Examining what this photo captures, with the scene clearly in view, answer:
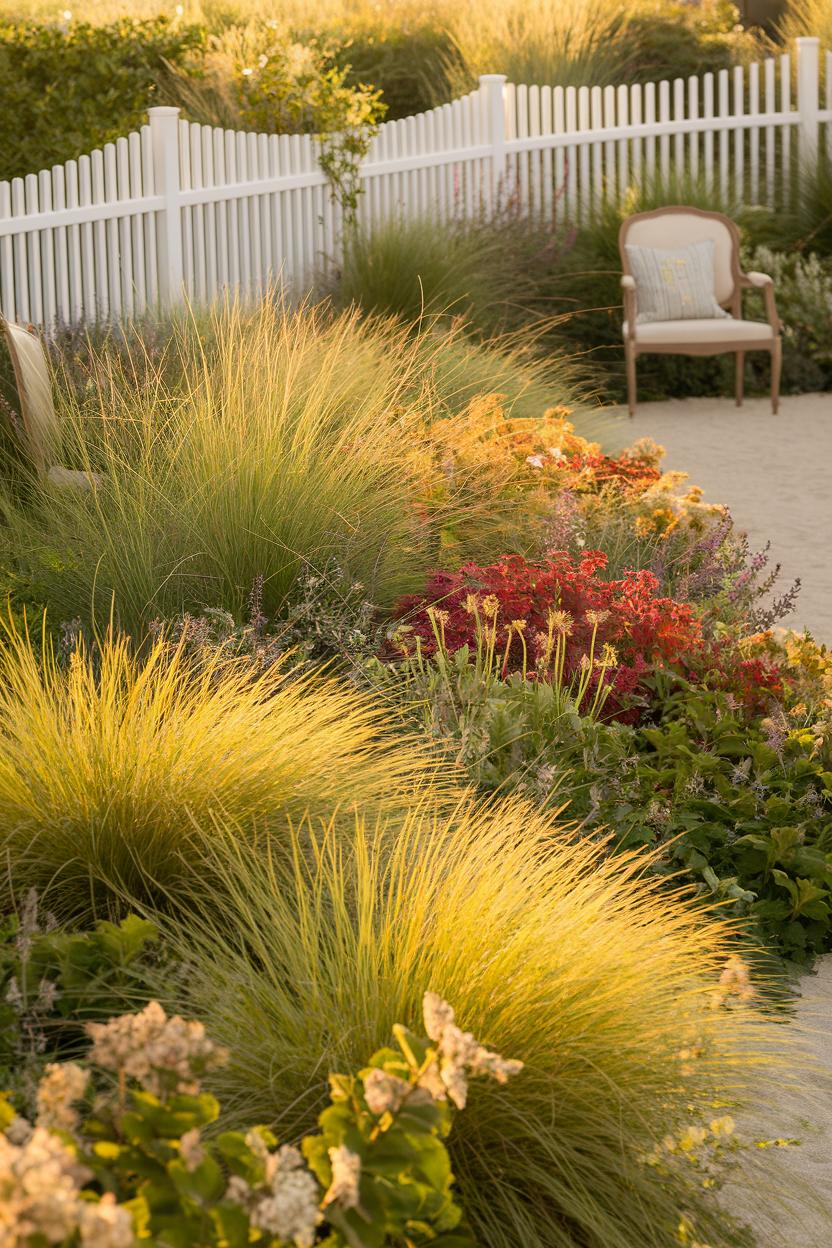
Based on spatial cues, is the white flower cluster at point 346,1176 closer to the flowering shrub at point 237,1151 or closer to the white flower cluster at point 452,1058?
the flowering shrub at point 237,1151

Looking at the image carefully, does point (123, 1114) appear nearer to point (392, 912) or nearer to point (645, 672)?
point (392, 912)

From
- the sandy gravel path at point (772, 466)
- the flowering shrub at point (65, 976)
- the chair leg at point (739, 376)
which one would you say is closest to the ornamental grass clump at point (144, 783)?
the flowering shrub at point (65, 976)

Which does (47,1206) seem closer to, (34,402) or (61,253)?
(34,402)

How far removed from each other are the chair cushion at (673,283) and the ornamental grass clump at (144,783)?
823 cm

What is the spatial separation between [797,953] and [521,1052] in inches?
51.7

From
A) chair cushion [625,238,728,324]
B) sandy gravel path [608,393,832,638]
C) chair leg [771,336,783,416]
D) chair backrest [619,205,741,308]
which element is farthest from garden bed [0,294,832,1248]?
chair backrest [619,205,741,308]

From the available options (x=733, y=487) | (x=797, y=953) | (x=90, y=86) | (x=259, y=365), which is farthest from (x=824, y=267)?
(x=797, y=953)

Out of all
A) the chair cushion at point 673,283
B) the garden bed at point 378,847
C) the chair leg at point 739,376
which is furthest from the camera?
the chair leg at point 739,376

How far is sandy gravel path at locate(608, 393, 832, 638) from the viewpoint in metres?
6.66

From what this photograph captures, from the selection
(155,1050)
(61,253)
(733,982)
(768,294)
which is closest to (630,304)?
(768,294)

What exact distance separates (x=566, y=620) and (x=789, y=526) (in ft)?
12.2

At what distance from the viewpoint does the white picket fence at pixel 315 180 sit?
8539 mm

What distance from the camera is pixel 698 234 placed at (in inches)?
441

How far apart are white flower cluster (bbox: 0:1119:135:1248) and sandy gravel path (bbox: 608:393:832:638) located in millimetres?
4505
